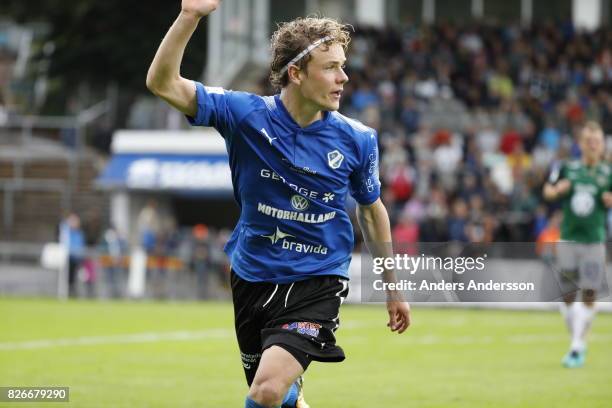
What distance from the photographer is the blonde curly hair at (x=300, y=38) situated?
721cm

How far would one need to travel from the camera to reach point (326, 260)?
24.0 ft

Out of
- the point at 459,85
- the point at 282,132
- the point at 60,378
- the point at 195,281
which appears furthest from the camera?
the point at 459,85

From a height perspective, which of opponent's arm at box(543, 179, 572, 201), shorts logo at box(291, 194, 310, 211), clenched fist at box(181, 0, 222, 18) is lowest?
opponent's arm at box(543, 179, 572, 201)

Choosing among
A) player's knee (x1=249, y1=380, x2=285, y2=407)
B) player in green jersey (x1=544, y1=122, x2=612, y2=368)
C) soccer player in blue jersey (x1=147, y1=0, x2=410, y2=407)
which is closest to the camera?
player's knee (x1=249, y1=380, x2=285, y2=407)

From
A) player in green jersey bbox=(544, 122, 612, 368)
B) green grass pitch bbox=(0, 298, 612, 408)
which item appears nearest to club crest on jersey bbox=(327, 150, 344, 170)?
green grass pitch bbox=(0, 298, 612, 408)

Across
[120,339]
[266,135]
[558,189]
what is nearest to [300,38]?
[266,135]

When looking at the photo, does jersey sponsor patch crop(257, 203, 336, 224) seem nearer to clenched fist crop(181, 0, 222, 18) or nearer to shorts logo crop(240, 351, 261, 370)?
shorts logo crop(240, 351, 261, 370)

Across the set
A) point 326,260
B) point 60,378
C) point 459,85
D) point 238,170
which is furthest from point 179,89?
point 459,85

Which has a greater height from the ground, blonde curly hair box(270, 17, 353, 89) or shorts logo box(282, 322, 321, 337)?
blonde curly hair box(270, 17, 353, 89)

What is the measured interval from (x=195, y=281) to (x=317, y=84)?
2165 centimetres

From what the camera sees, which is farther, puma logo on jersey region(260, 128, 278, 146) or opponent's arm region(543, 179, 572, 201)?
opponent's arm region(543, 179, 572, 201)

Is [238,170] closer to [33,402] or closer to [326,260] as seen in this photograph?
[326,260]

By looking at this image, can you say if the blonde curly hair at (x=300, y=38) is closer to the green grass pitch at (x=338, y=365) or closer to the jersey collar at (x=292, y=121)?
the jersey collar at (x=292, y=121)

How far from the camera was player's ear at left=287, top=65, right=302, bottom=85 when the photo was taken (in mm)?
7246
